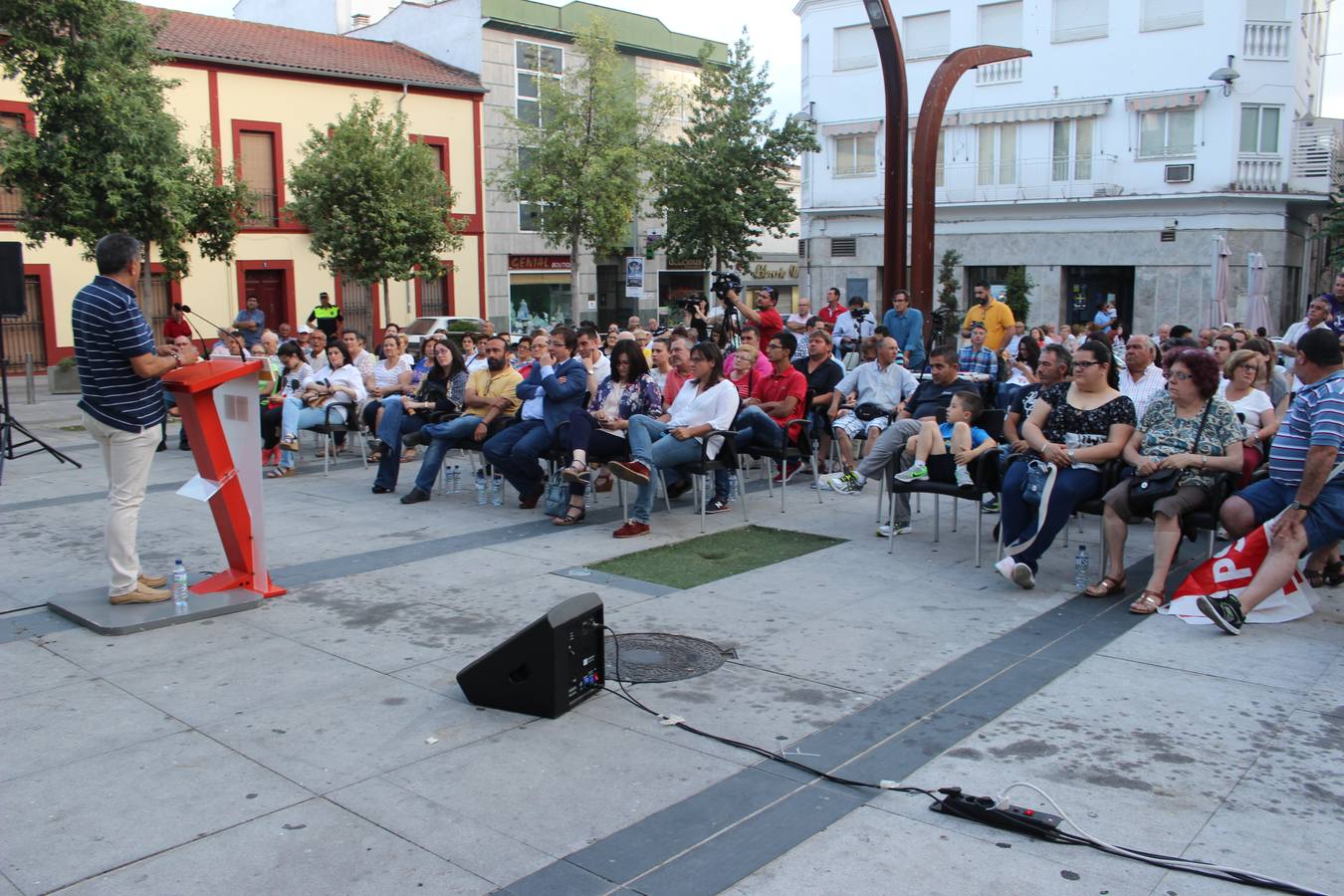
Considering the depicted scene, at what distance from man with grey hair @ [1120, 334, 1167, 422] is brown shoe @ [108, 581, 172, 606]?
20.8 ft

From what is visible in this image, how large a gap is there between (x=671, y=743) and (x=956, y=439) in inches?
148

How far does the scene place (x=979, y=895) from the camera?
3355 mm

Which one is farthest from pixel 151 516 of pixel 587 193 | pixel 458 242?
pixel 587 193

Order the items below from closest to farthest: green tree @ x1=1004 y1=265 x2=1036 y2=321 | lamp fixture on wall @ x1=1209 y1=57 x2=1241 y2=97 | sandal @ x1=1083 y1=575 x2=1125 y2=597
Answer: sandal @ x1=1083 y1=575 x2=1125 y2=597
lamp fixture on wall @ x1=1209 y1=57 x2=1241 y2=97
green tree @ x1=1004 y1=265 x2=1036 y2=321

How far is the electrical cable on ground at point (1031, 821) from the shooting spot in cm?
341

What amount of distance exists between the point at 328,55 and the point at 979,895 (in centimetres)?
3438

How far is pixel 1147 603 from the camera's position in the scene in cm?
623

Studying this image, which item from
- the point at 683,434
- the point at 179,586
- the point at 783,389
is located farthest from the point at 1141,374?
the point at 179,586

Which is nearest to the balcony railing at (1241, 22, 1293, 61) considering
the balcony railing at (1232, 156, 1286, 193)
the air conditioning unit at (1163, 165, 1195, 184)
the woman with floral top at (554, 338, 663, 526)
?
the balcony railing at (1232, 156, 1286, 193)

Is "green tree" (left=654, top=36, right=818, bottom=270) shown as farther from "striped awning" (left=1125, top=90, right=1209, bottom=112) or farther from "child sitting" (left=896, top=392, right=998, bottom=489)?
"child sitting" (left=896, top=392, right=998, bottom=489)

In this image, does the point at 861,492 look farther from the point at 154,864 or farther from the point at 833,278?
the point at 833,278

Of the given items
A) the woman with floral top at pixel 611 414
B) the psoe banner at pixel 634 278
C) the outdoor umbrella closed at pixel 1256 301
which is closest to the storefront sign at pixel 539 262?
the psoe banner at pixel 634 278

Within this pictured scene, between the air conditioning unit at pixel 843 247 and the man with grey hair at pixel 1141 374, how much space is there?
31.4 meters

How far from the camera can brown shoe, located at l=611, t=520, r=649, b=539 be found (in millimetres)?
8250
